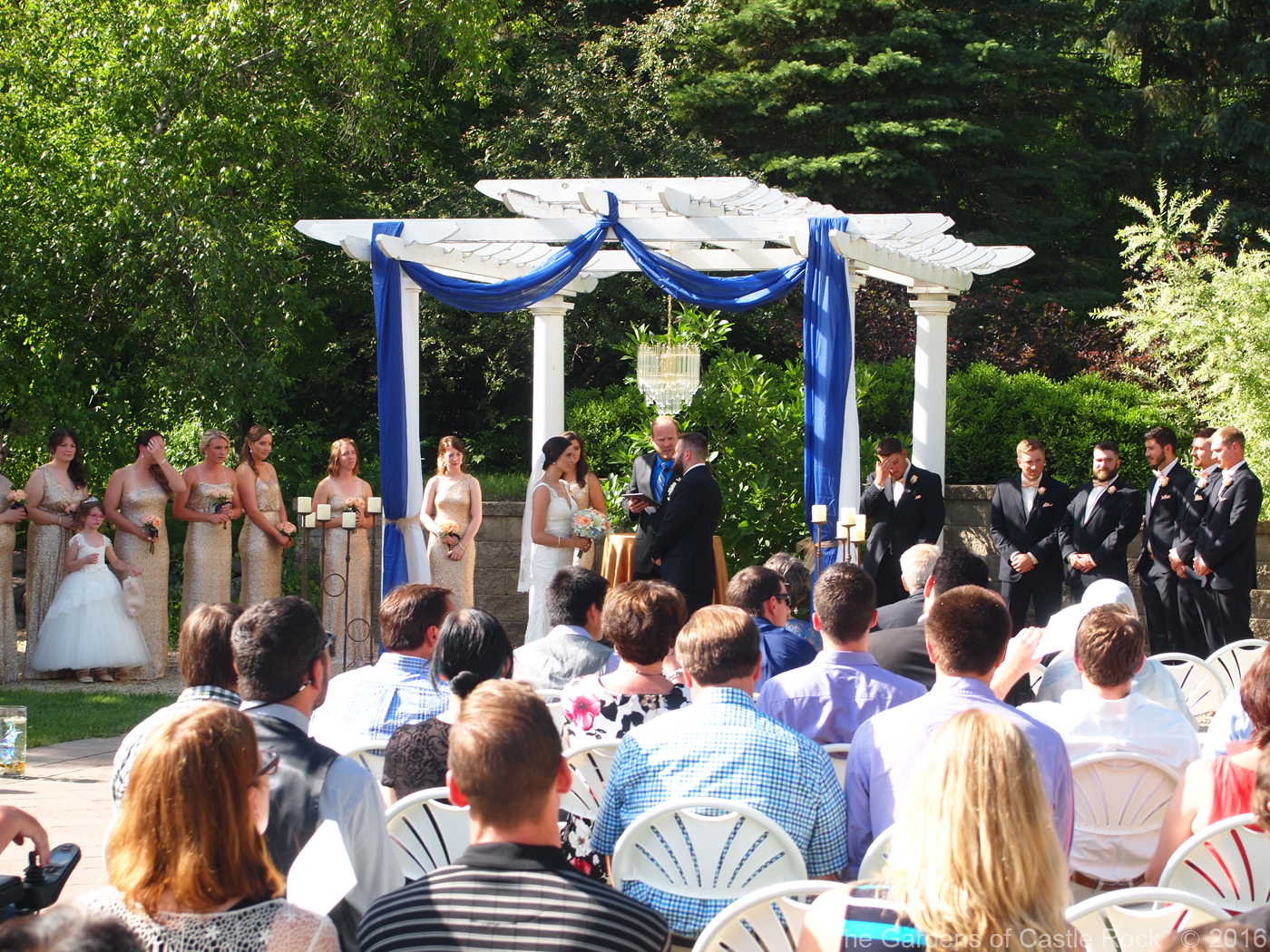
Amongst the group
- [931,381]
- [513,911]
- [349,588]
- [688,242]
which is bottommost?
[349,588]

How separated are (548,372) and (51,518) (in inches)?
154

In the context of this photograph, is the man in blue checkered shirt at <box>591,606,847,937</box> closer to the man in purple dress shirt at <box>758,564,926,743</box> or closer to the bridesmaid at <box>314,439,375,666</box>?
the man in purple dress shirt at <box>758,564,926,743</box>

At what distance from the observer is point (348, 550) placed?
9516 millimetres

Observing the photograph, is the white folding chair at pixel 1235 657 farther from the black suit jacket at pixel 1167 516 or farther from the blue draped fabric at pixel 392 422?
the blue draped fabric at pixel 392 422

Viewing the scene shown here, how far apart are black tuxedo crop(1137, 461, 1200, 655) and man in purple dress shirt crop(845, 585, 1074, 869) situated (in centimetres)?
566

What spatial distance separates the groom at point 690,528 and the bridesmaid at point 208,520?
137 inches

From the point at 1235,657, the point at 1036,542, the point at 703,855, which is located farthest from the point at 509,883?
the point at 1036,542

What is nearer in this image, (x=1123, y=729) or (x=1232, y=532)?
(x=1123, y=729)

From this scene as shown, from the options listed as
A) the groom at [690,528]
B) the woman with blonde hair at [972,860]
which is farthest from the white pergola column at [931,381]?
the woman with blonde hair at [972,860]

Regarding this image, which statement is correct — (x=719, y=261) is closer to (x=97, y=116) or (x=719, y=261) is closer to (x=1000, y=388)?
(x=1000, y=388)

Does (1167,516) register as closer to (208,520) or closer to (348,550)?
(348,550)

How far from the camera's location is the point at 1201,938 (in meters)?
1.55

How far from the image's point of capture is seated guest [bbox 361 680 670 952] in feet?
6.86

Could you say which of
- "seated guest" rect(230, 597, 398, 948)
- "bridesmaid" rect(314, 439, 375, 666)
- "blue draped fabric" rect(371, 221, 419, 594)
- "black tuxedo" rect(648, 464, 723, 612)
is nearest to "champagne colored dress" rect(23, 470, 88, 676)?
"bridesmaid" rect(314, 439, 375, 666)
